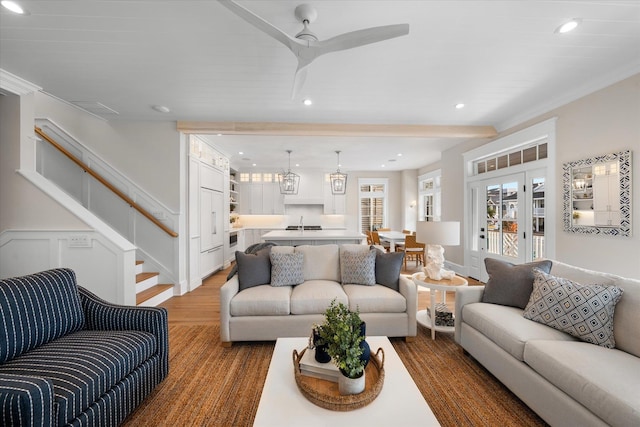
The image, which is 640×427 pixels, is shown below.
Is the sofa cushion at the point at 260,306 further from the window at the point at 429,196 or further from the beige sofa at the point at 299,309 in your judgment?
the window at the point at 429,196

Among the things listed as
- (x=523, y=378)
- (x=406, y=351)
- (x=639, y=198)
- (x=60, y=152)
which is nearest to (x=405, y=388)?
(x=523, y=378)

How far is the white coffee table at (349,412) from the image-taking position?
4.21 ft

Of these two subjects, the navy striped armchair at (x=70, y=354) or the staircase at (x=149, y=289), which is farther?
the staircase at (x=149, y=289)

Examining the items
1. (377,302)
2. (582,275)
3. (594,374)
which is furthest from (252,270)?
(582,275)

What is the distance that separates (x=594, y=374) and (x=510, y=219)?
141 inches

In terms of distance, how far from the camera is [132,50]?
2.50m

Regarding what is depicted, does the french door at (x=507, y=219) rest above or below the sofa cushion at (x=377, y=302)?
above

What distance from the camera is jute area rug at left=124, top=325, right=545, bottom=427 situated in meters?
1.82

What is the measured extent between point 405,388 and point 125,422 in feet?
5.86

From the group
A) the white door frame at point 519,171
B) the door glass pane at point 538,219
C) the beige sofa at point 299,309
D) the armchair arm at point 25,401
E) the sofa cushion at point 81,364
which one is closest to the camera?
the armchair arm at point 25,401

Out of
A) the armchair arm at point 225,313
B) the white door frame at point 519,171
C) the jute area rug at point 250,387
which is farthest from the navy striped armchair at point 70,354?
the white door frame at point 519,171

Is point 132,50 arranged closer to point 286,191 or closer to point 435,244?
point 435,244

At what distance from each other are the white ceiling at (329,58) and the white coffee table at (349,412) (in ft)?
7.91


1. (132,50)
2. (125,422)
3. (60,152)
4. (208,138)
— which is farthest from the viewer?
(208,138)
